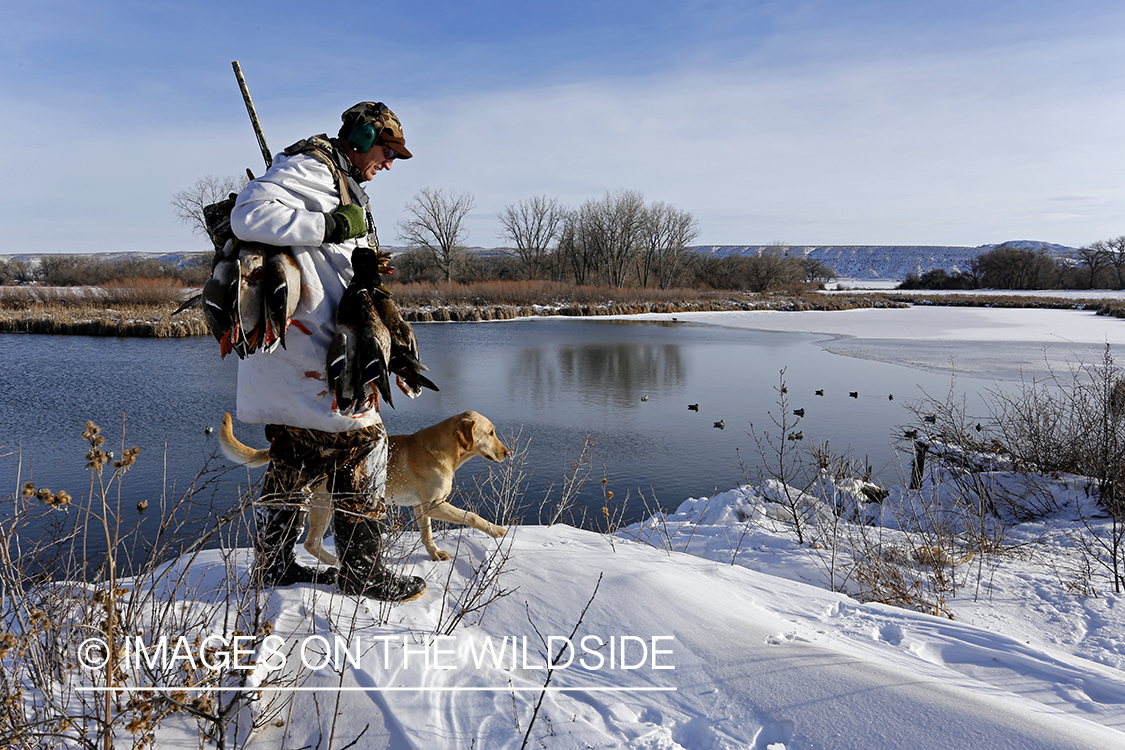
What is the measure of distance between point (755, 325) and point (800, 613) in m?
27.7

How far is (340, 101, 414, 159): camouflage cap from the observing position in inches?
96.3

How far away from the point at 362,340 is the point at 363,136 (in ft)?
2.69

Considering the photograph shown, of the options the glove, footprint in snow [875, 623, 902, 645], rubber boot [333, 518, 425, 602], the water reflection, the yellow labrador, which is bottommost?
the water reflection

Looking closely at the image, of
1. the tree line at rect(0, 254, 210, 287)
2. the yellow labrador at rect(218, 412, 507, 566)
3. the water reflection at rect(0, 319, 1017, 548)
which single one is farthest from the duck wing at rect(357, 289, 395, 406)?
the tree line at rect(0, 254, 210, 287)

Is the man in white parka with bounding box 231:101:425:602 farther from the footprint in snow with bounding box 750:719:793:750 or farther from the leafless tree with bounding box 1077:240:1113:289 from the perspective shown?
the leafless tree with bounding box 1077:240:1113:289

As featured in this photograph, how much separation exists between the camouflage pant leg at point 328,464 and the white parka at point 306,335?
0.29 feet

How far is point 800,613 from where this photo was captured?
2.83 m

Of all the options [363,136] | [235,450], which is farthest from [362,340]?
[235,450]

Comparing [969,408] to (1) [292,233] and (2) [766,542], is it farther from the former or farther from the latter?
(1) [292,233]

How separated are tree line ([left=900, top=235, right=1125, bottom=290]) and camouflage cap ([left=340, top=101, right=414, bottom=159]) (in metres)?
76.8

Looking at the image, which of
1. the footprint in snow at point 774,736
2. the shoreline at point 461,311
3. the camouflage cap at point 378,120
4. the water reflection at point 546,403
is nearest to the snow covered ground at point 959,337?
the water reflection at point 546,403

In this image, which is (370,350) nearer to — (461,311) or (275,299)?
(275,299)

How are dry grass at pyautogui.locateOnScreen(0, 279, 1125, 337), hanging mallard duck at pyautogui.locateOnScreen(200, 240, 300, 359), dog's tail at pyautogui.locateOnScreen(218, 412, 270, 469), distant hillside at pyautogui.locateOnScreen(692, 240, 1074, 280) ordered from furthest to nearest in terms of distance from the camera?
1. distant hillside at pyautogui.locateOnScreen(692, 240, 1074, 280)
2. dry grass at pyautogui.locateOnScreen(0, 279, 1125, 337)
3. dog's tail at pyautogui.locateOnScreen(218, 412, 270, 469)
4. hanging mallard duck at pyautogui.locateOnScreen(200, 240, 300, 359)

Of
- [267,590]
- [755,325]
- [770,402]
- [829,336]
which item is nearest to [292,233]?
[267,590]
